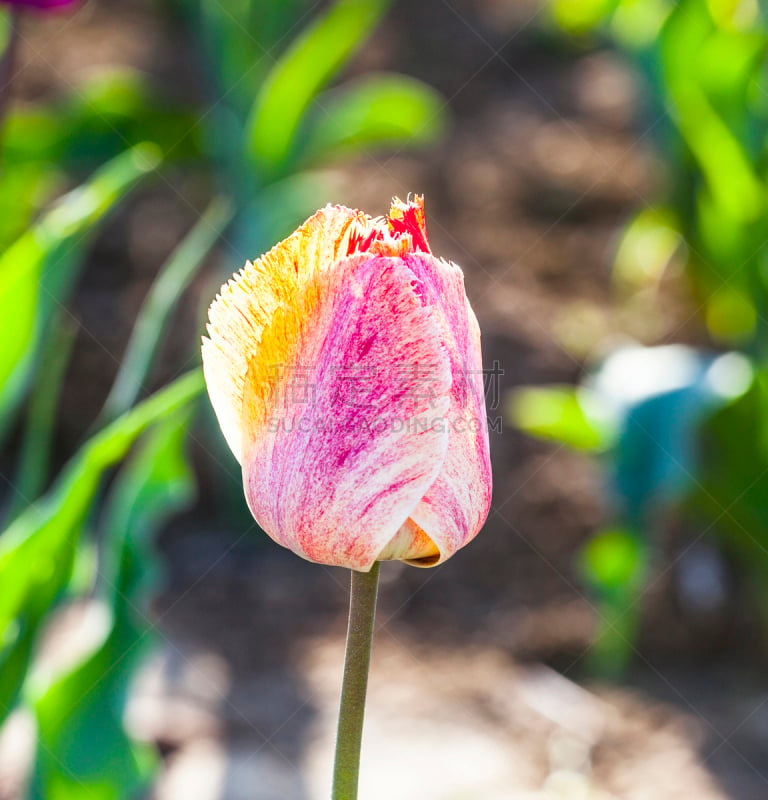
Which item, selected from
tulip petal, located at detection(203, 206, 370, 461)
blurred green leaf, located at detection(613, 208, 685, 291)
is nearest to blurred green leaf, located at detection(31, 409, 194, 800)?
tulip petal, located at detection(203, 206, 370, 461)

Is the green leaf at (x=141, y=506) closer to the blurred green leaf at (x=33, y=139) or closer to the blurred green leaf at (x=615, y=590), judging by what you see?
the blurred green leaf at (x=615, y=590)

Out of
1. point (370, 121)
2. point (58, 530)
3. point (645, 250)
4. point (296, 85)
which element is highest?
point (58, 530)

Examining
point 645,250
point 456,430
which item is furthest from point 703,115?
point 456,430

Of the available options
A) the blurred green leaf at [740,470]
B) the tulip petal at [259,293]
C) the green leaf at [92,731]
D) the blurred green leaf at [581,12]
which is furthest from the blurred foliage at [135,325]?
the blurred green leaf at [740,470]

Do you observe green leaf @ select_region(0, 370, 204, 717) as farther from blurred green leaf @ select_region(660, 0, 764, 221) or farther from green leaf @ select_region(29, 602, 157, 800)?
blurred green leaf @ select_region(660, 0, 764, 221)

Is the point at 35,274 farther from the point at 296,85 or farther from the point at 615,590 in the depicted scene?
the point at 296,85

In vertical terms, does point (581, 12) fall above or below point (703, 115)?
below

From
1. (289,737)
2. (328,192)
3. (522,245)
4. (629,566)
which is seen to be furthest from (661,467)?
(522,245)

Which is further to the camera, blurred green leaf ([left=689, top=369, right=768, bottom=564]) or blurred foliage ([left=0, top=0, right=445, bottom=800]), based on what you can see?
blurred green leaf ([left=689, top=369, right=768, bottom=564])
